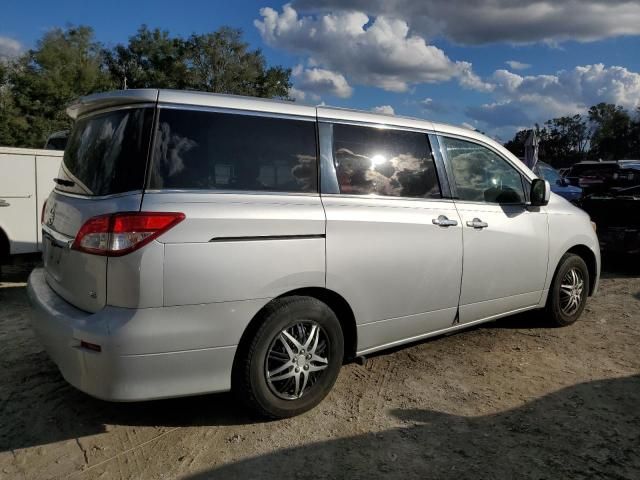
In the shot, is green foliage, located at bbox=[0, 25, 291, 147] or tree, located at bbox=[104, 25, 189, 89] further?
tree, located at bbox=[104, 25, 189, 89]

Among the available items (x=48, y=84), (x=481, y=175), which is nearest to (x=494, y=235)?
Answer: (x=481, y=175)

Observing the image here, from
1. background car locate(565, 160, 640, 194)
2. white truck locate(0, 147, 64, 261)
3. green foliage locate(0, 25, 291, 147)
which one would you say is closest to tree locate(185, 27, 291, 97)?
green foliage locate(0, 25, 291, 147)

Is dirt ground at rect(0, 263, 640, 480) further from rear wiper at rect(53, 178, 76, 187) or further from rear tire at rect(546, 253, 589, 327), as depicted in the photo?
rear wiper at rect(53, 178, 76, 187)

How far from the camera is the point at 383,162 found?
3826 mm

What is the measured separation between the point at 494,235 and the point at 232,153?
7.57 ft

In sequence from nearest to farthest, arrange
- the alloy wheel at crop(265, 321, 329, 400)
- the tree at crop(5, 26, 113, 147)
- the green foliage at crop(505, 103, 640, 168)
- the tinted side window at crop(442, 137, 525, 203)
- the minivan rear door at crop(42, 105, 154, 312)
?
the minivan rear door at crop(42, 105, 154, 312)
the alloy wheel at crop(265, 321, 329, 400)
the tinted side window at crop(442, 137, 525, 203)
the tree at crop(5, 26, 113, 147)
the green foliage at crop(505, 103, 640, 168)

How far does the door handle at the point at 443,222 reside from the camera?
397 cm

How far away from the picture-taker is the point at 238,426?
3.35 m

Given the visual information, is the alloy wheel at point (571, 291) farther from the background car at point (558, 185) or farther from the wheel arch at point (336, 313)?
the background car at point (558, 185)

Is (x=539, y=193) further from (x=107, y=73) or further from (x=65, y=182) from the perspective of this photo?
(x=107, y=73)

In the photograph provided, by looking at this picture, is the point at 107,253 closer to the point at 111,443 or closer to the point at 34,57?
the point at 111,443

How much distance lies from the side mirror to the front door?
74 millimetres

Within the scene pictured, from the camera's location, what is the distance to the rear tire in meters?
5.16

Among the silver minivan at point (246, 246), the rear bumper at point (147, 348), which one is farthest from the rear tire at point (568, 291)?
the rear bumper at point (147, 348)
